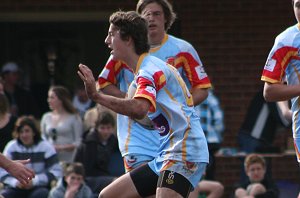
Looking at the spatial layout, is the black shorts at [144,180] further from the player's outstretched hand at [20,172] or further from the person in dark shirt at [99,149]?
the person in dark shirt at [99,149]

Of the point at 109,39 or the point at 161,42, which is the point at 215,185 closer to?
the point at 161,42

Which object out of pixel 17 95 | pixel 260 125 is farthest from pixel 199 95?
pixel 17 95

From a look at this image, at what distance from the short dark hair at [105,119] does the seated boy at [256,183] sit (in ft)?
4.89

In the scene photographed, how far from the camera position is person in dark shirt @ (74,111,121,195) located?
11.9 meters

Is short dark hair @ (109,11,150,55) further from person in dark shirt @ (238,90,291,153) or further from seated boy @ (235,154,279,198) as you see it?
person in dark shirt @ (238,90,291,153)

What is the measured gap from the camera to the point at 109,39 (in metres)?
7.46

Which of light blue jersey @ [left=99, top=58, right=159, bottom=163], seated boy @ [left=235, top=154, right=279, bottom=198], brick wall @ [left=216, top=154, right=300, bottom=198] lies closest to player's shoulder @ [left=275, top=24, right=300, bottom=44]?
light blue jersey @ [left=99, top=58, right=159, bottom=163]

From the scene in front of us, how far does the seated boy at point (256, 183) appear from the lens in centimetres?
1172

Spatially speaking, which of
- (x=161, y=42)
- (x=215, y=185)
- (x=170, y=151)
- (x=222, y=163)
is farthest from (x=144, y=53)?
(x=222, y=163)

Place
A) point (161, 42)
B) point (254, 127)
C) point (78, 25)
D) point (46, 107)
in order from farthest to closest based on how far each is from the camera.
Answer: point (78, 25) < point (46, 107) < point (254, 127) < point (161, 42)

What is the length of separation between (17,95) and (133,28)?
7097mm

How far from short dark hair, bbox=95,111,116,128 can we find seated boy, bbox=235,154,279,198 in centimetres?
149

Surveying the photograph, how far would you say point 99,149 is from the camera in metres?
11.9

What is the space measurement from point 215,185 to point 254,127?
111 centimetres
